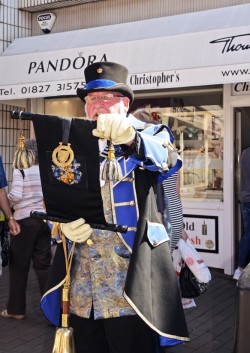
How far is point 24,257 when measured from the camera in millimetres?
4840

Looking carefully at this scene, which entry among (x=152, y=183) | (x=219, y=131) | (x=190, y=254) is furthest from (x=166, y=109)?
(x=152, y=183)

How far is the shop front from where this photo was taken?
579cm

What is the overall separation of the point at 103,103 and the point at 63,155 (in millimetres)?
349

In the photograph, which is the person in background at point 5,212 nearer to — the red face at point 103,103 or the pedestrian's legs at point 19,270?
the pedestrian's legs at point 19,270

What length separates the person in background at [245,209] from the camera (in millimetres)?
6039

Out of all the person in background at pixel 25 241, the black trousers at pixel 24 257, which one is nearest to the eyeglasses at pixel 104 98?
the person in background at pixel 25 241

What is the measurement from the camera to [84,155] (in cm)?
217

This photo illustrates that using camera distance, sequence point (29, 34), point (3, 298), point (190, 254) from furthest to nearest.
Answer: point (29, 34) → point (3, 298) → point (190, 254)

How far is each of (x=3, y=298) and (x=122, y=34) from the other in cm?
363

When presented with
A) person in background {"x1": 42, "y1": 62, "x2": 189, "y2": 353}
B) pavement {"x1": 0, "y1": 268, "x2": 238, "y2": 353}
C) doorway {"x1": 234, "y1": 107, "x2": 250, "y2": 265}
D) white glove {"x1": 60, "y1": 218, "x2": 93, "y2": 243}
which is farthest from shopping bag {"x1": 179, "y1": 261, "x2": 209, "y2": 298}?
doorway {"x1": 234, "y1": 107, "x2": 250, "y2": 265}

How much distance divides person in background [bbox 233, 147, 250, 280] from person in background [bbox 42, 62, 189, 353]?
3.79 metres

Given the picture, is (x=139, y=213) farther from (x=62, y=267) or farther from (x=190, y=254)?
(x=190, y=254)

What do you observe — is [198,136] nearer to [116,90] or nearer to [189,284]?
[189,284]

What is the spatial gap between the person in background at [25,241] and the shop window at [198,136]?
110 inches
